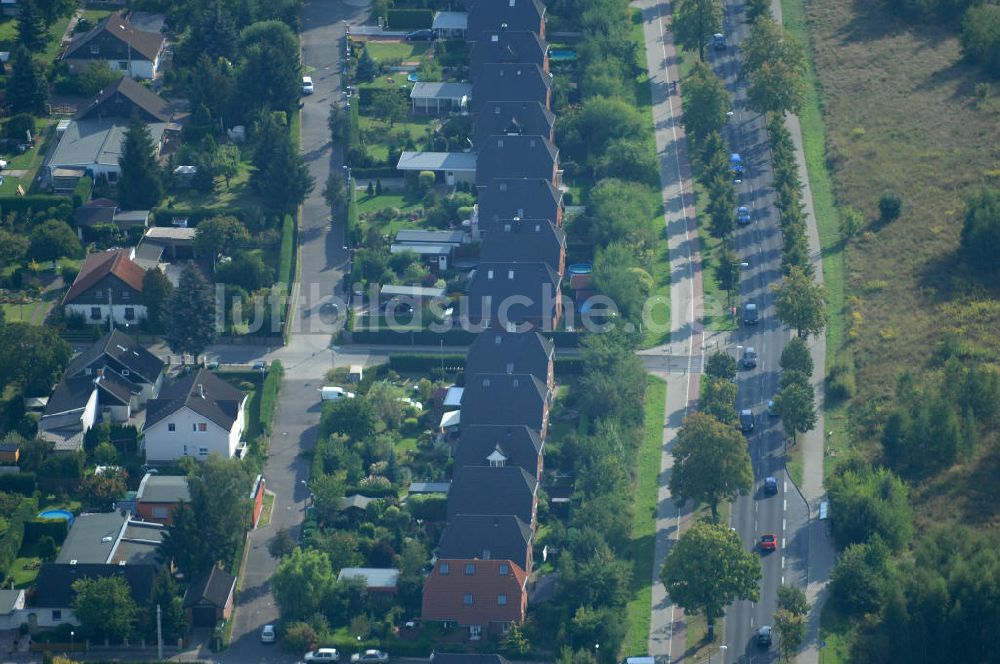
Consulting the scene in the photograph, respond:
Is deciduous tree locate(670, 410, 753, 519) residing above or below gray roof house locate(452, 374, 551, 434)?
below

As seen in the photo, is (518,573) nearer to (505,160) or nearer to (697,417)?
(697,417)

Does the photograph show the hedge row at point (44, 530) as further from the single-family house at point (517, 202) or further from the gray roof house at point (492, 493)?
the single-family house at point (517, 202)

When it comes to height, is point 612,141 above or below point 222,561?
above

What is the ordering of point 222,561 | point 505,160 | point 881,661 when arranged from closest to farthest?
point 881,661 < point 222,561 < point 505,160

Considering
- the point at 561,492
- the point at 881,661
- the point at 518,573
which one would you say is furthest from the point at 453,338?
the point at 881,661

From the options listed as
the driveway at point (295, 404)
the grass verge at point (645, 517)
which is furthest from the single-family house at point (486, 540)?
the driveway at point (295, 404)

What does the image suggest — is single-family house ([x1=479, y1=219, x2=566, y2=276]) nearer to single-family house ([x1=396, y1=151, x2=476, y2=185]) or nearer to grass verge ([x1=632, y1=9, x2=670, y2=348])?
grass verge ([x1=632, y1=9, x2=670, y2=348])

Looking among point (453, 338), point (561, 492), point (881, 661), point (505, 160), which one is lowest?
point (881, 661)

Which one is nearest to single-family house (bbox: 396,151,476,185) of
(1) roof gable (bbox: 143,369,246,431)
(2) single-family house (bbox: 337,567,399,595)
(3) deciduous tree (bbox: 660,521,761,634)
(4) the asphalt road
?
(4) the asphalt road
